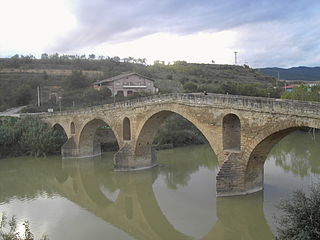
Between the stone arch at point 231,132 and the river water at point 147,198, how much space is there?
88.0 inches

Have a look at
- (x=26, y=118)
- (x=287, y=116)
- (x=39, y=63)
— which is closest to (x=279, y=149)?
(x=287, y=116)

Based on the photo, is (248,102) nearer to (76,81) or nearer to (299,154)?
(299,154)

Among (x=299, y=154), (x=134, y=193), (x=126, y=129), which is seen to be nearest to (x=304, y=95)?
(x=299, y=154)

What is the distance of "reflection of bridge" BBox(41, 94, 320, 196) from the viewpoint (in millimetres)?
12117

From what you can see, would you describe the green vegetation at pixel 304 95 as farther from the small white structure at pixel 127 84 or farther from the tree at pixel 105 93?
the tree at pixel 105 93

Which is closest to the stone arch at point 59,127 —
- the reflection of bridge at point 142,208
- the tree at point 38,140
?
the tree at point 38,140

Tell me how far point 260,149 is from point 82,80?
3877cm

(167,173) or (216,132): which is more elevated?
(216,132)

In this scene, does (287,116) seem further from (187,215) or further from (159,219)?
(159,219)

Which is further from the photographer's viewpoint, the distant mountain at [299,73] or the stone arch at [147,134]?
the distant mountain at [299,73]

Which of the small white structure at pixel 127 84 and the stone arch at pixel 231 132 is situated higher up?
the small white structure at pixel 127 84

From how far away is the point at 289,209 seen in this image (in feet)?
22.8

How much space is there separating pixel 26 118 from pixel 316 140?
24692 mm

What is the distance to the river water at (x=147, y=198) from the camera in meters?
12.1
